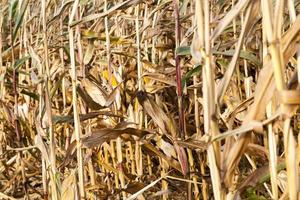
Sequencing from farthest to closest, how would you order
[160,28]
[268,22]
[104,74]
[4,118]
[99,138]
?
1. [4,118]
2. [104,74]
3. [160,28]
4. [99,138]
5. [268,22]

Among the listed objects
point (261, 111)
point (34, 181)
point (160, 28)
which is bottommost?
point (34, 181)

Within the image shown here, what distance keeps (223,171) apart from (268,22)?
19cm

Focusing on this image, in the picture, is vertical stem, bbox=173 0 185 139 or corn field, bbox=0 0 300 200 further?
vertical stem, bbox=173 0 185 139

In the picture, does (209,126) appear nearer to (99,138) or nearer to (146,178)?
(99,138)

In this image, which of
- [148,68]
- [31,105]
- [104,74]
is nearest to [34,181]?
[31,105]

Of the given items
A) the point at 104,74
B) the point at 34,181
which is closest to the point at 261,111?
the point at 104,74

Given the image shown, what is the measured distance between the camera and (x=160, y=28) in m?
1.52

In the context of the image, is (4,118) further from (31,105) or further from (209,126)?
(209,126)

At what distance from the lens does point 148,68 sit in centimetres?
160

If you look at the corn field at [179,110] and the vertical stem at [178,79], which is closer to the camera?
the corn field at [179,110]

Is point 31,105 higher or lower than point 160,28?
lower

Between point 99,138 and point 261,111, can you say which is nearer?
point 261,111

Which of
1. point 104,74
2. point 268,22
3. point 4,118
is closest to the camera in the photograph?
point 268,22

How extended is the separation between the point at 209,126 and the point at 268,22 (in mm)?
145
